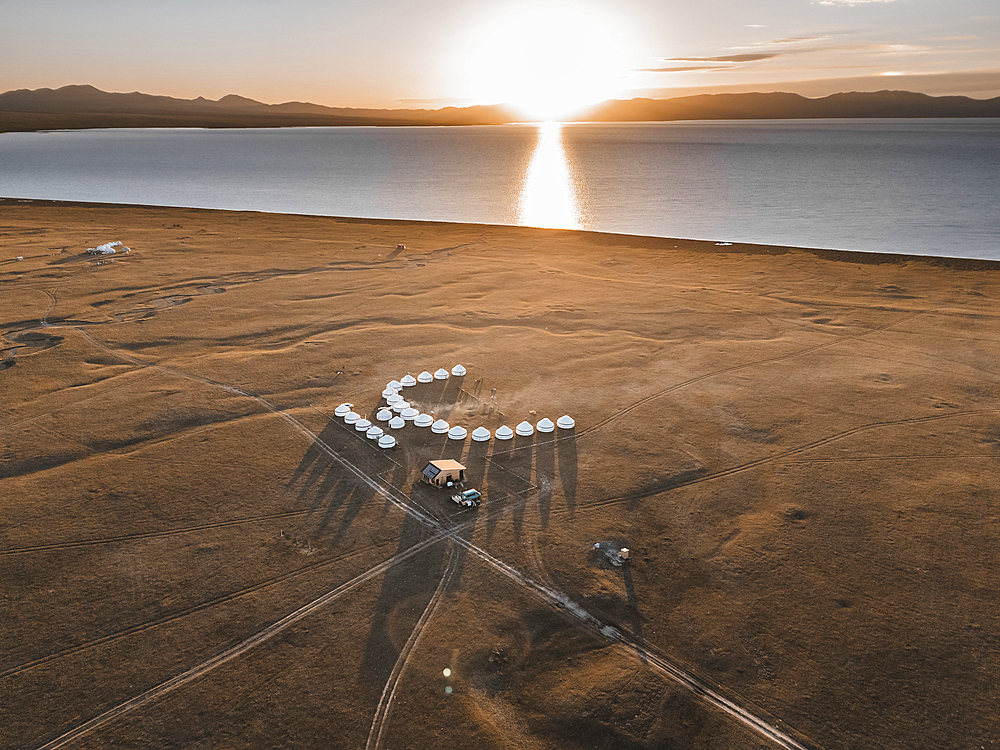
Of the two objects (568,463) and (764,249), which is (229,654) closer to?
(568,463)

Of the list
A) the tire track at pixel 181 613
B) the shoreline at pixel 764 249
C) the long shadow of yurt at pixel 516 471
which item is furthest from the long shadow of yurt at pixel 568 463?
the shoreline at pixel 764 249

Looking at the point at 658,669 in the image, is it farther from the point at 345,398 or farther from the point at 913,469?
the point at 345,398

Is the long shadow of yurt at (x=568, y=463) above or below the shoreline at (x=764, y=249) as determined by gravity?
below

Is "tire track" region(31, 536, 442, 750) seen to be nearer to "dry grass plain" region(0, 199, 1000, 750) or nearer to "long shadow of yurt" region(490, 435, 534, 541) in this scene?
→ "dry grass plain" region(0, 199, 1000, 750)

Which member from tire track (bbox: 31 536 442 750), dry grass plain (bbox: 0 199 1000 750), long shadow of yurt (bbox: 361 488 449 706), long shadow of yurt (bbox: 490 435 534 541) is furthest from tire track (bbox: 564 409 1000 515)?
tire track (bbox: 31 536 442 750)

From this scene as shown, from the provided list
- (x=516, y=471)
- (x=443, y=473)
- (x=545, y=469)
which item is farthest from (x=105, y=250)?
(x=545, y=469)

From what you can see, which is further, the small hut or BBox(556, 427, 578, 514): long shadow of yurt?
the small hut

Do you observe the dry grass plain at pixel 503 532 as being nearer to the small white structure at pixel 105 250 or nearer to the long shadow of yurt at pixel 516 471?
the long shadow of yurt at pixel 516 471
